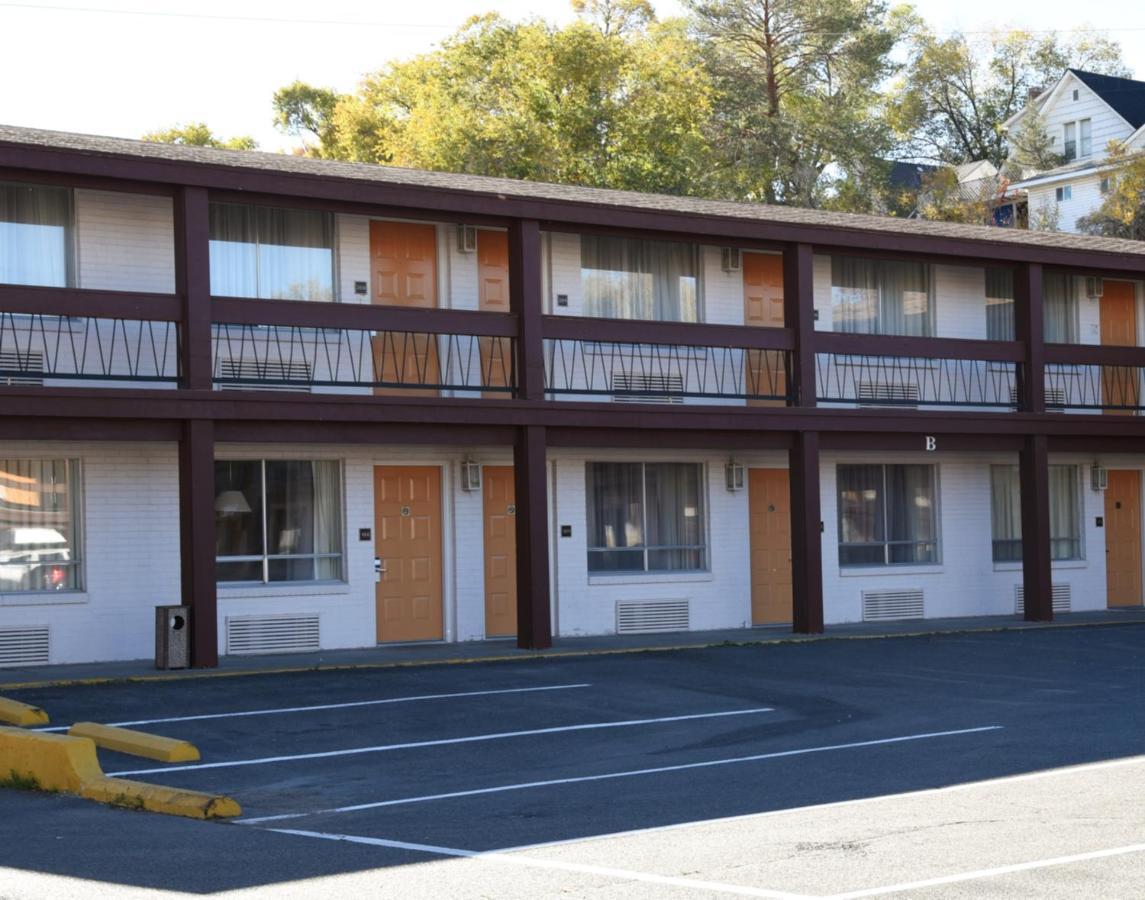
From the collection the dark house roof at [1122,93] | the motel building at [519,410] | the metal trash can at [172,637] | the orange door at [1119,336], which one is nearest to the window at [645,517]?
the motel building at [519,410]

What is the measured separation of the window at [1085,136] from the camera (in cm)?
5772

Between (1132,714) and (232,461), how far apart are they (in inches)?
424

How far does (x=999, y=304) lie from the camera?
83.9 feet

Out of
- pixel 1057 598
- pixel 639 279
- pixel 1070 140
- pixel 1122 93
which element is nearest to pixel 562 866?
pixel 639 279

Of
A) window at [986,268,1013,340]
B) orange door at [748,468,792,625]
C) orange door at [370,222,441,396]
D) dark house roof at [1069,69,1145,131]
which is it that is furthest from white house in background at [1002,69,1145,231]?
orange door at [370,222,441,396]

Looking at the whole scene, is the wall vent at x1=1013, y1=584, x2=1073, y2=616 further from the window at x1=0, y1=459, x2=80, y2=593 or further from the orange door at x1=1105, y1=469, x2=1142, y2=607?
the window at x1=0, y1=459, x2=80, y2=593

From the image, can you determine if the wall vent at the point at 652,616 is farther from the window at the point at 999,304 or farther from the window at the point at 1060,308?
the window at the point at 1060,308

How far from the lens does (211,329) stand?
59.7 ft

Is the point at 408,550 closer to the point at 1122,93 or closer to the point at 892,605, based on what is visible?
the point at 892,605

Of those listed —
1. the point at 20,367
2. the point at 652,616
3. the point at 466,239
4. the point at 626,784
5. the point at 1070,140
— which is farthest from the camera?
the point at 1070,140

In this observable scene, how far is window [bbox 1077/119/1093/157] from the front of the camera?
5772cm

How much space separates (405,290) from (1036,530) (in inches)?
398

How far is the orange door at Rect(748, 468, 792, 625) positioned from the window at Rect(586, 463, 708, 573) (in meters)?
0.90

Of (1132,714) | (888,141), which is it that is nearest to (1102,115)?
(888,141)
